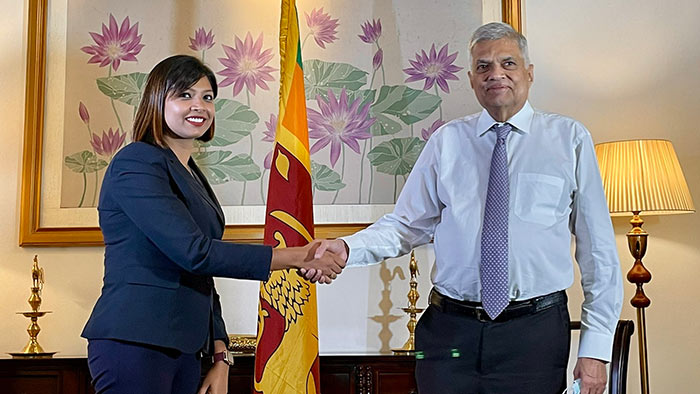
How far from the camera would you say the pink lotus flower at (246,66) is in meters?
3.12

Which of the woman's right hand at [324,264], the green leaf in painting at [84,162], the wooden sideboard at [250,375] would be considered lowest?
the wooden sideboard at [250,375]

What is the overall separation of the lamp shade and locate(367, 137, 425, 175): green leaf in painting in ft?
2.35

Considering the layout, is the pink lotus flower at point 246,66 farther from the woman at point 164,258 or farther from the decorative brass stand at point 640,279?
the decorative brass stand at point 640,279

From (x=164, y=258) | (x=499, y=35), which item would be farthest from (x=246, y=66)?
(x=164, y=258)

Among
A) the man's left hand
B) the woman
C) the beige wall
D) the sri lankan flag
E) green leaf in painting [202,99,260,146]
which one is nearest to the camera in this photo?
the woman

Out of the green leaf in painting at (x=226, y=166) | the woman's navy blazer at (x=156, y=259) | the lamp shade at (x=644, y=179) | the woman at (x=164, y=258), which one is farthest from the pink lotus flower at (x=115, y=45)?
the lamp shade at (x=644, y=179)

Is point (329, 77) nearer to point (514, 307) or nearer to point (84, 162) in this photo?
point (84, 162)

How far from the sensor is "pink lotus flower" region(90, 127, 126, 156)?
10.2 ft

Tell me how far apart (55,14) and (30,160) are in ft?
2.02

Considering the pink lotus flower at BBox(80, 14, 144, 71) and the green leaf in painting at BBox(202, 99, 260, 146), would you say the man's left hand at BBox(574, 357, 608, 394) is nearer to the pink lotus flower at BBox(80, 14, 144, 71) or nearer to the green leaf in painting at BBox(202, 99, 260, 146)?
the green leaf in painting at BBox(202, 99, 260, 146)

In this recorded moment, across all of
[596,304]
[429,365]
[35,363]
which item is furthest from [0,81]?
[596,304]

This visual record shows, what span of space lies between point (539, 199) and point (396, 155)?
126 centimetres

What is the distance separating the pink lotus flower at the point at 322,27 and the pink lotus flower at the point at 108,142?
87cm

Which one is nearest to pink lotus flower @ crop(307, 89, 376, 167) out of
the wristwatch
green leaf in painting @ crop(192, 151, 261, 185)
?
green leaf in painting @ crop(192, 151, 261, 185)
